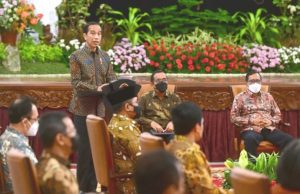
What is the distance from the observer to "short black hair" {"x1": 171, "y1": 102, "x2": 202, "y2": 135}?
412 cm

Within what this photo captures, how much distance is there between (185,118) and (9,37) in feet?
15.5

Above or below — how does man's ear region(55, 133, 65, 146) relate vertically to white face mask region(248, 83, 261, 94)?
above

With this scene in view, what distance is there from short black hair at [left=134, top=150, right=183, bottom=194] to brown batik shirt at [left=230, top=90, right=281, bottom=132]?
4734 mm

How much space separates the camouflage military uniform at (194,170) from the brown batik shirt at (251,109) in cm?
364

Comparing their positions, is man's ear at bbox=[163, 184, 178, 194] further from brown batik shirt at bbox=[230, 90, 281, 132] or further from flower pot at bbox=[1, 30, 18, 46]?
flower pot at bbox=[1, 30, 18, 46]

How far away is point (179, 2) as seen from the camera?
10469 millimetres

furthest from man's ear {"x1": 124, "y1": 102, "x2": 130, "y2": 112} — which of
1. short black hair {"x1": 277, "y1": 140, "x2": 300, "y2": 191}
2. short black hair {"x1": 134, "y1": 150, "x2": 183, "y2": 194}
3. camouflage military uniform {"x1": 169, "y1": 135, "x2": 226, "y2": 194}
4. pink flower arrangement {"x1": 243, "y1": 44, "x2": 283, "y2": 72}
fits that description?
pink flower arrangement {"x1": 243, "y1": 44, "x2": 283, "y2": 72}

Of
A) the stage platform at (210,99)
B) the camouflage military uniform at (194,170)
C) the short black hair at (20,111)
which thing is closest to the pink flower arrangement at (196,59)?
the stage platform at (210,99)

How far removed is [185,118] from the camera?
4125 mm

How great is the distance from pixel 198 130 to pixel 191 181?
306mm

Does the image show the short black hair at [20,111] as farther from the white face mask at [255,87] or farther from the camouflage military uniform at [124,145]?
the white face mask at [255,87]

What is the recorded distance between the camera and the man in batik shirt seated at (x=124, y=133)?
534 centimetres

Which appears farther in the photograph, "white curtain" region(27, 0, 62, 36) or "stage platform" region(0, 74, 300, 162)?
"white curtain" region(27, 0, 62, 36)

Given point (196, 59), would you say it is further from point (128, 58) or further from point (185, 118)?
point (185, 118)
